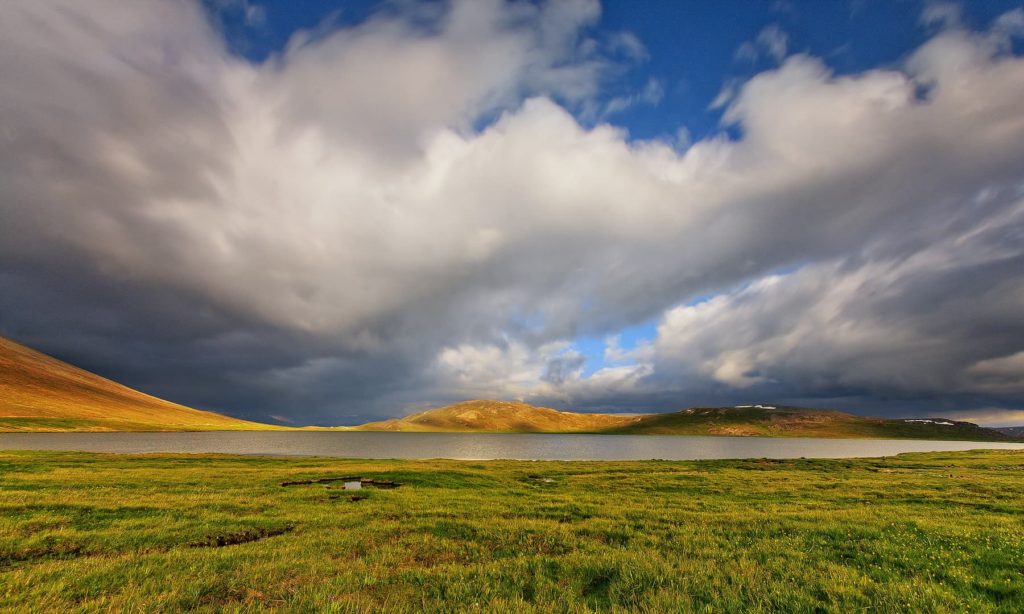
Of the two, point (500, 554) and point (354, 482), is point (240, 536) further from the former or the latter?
point (354, 482)

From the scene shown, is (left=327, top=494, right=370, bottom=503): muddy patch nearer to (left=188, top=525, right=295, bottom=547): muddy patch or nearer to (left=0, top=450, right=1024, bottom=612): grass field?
(left=0, top=450, right=1024, bottom=612): grass field

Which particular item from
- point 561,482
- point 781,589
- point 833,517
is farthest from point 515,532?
point 561,482

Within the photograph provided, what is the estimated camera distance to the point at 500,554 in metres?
13.3

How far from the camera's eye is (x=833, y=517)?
19328mm

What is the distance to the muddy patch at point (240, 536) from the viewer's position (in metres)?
15.0

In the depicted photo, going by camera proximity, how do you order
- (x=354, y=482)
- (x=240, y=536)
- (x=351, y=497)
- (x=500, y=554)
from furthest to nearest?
1. (x=354, y=482)
2. (x=351, y=497)
3. (x=240, y=536)
4. (x=500, y=554)

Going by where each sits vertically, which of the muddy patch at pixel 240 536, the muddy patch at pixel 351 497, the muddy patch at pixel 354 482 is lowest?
the muddy patch at pixel 354 482

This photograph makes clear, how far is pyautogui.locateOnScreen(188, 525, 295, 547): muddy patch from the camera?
15.0 m

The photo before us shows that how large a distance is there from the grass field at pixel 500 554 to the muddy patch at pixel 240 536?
4.6 inches

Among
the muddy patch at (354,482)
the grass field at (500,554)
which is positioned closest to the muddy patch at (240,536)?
the grass field at (500,554)

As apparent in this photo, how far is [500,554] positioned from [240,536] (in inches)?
430

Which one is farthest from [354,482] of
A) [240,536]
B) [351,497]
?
[240,536]

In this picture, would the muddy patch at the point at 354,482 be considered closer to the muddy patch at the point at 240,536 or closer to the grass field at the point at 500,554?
the grass field at the point at 500,554

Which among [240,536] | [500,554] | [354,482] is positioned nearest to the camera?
[500,554]
